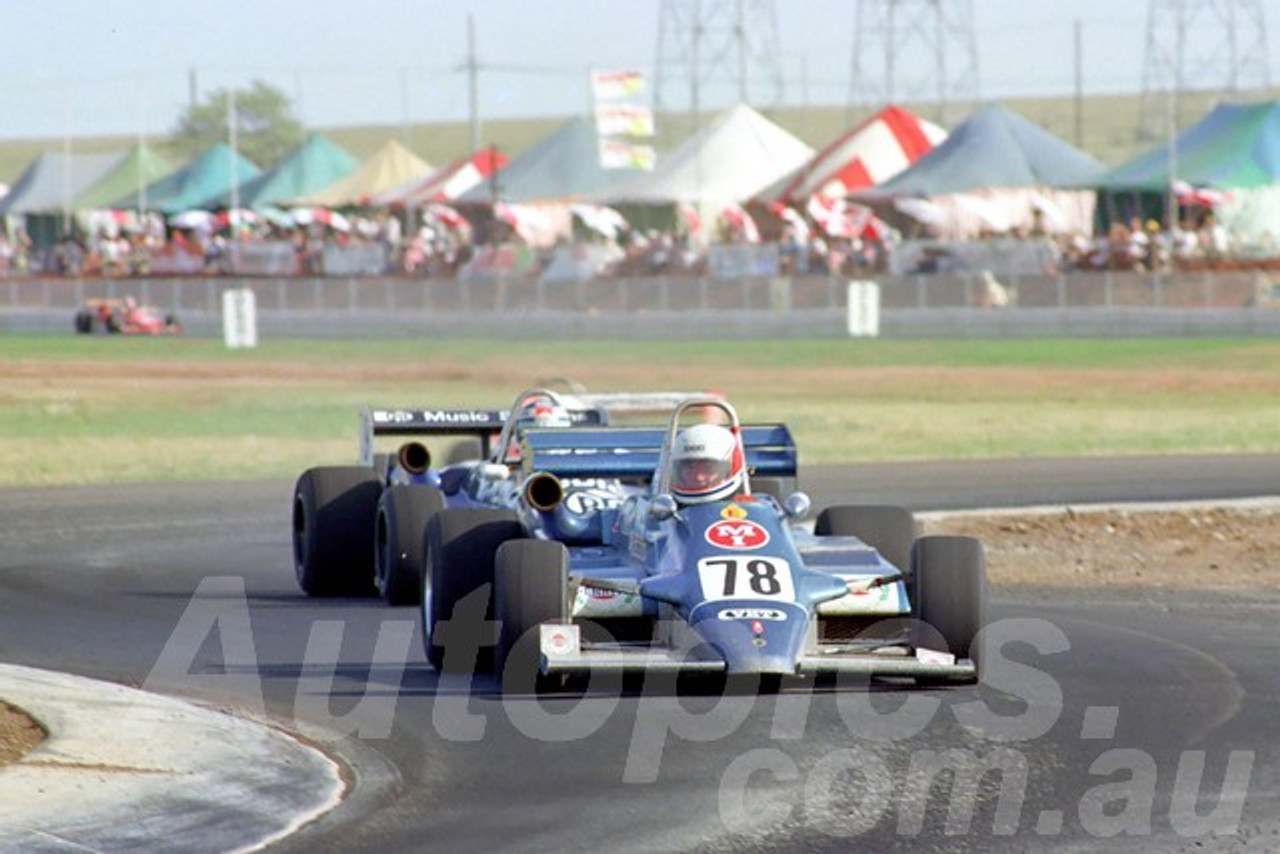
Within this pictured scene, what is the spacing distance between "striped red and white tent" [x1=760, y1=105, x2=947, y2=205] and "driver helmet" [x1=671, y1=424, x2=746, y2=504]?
47755 mm

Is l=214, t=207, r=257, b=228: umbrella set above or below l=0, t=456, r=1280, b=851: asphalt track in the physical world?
above

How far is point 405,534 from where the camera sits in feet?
53.8

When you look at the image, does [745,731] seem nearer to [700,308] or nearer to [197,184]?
[700,308]

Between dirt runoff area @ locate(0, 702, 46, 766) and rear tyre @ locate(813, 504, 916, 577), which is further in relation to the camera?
rear tyre @ locate(813, 504, 916, 577)

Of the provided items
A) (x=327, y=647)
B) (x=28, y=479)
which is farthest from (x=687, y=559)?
(x=28, y=479)

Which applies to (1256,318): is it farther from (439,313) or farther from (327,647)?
(327,647)

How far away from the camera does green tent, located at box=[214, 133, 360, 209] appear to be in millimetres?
80875

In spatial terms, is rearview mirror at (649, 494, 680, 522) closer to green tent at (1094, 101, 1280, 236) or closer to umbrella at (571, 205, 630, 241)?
green tent at (1094, 101, 1280, 236)

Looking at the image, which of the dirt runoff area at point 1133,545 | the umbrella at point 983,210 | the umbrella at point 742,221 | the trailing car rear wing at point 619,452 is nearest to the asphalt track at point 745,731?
the dirt runoff area at point 1133,545

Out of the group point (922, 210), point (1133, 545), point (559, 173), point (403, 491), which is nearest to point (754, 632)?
point (403, 491)

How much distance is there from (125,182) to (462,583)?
250ft

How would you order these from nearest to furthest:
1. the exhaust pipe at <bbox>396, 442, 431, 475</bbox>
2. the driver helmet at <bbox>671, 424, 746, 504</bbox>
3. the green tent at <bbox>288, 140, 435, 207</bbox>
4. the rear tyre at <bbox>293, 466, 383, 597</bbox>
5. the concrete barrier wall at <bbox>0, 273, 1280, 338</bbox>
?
the driver helmet at <bbox>671, 424, 746, 504</bbox> → the rear tyre at <bbox>293, 466, 383, 597</bbox> → the exhaust pipe at <bbox>396, 442, 431, 475</bbox> → the concrete barrier wall at <bbox>0, 273, 1280, 338</bbox> → the green tent at <bbox>288, 140, 435, 207</bbox>

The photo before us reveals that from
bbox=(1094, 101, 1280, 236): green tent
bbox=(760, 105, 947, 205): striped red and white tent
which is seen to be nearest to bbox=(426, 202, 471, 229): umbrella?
bbox=(760, 105, 947, 205): striped red and white tent

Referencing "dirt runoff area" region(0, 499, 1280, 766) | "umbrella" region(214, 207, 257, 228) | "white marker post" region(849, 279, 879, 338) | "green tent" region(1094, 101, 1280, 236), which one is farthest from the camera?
"umbrella" region(214, 207, 257, 228)
